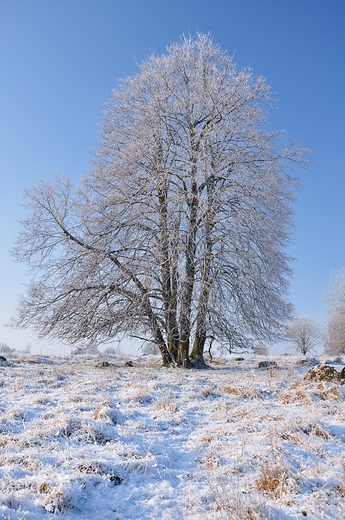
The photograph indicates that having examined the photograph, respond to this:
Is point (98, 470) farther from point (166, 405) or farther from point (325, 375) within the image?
point (325, 375)

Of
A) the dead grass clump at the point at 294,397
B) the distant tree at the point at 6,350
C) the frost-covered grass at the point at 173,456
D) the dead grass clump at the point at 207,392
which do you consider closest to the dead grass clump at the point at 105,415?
the frost-covered grass at the point at 173,456

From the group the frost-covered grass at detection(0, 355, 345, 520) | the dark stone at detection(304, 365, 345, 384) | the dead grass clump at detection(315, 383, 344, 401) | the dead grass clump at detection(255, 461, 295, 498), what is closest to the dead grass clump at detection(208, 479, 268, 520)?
the frost-covered grass at detection(0, 355, 345, 520)

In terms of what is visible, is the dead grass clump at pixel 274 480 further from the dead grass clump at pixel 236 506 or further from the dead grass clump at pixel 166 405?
the dead grass clump at pixel 166 405

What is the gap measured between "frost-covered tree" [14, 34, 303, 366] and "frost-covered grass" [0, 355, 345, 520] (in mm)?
5323

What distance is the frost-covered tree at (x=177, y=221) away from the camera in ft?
38.2

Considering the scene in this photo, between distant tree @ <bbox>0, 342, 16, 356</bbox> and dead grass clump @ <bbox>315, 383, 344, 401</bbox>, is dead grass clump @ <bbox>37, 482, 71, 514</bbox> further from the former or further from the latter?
distant tree @ <bbox>0, 342, 16, 356</bbox>

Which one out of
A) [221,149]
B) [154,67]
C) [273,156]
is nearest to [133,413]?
[221,149]

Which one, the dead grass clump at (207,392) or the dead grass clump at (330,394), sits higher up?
the dead grass clump at (330,394)

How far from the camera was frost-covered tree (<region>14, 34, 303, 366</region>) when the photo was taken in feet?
38.2

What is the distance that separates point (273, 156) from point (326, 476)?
1104cm

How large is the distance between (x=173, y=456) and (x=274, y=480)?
3.89ft

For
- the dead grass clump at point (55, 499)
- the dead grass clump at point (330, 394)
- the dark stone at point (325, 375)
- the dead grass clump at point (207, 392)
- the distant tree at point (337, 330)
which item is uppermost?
the distant tree at point (337, 330)

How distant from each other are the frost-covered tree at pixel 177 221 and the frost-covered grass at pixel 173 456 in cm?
532

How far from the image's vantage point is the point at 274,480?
3.33 meters
